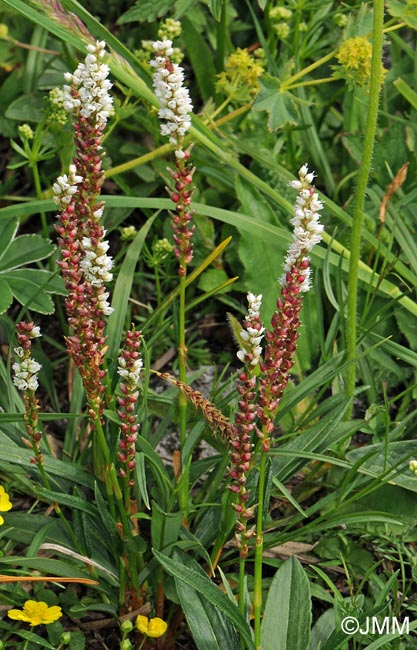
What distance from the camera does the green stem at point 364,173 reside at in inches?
75.6

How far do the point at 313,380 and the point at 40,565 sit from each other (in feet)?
2.50

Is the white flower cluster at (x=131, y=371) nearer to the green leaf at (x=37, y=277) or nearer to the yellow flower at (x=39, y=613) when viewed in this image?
the yellow flower at (x=39, y=613)

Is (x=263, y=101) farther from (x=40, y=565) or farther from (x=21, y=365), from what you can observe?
(x=40, y=565)

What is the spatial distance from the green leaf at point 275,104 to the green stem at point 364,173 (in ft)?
1.60

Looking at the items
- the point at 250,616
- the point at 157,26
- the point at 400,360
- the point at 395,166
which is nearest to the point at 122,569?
the point at 250,616

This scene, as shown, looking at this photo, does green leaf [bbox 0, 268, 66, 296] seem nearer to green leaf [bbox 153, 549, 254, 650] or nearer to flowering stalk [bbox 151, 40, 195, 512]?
flowering stalk [bbox 151, 40, 195, 512]

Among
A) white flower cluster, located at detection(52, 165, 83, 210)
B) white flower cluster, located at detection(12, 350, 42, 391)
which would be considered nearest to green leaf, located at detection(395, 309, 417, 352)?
white flower cluster, located at detection(12, 350, 42, 391)

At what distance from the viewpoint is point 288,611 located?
1.89 metres

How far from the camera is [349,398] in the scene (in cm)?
223

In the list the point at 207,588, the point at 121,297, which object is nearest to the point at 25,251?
the point at 121,297

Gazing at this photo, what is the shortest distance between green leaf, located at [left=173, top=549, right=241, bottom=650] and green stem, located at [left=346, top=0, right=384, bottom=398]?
61 centimetres

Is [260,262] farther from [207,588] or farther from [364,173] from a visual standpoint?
[207,588]

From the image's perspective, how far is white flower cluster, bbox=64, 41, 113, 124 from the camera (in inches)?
60.4

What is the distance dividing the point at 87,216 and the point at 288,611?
0.90m
